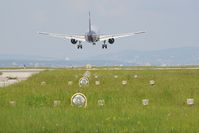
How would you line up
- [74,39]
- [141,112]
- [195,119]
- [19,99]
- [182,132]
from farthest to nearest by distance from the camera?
[74,39] → [19,99] → [141,112] → [195,119] → [182,132]

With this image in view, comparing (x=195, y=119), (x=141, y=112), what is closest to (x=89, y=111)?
(x=141, y=112)

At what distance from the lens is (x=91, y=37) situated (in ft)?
355

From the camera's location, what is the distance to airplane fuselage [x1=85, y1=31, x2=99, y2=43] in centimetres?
10800

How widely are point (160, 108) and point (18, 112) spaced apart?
5.86 metres

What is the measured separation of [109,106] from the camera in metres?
26.3

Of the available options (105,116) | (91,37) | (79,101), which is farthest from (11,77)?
(91,37)

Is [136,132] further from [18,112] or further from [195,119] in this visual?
[18,112]

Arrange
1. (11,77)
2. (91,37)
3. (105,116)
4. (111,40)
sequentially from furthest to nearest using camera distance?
(111,40)
(91,37)
(11,77)
(105,116)

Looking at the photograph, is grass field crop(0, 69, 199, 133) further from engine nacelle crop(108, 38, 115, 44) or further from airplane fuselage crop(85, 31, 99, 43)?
engine nacelle crop(108, 38, 115, 44)

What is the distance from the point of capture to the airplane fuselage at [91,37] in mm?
108000

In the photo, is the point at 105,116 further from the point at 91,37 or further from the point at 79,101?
the point at 91,37

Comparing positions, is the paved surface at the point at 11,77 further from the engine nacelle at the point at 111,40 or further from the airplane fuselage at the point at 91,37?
the engine nacelle at the point at 111,40

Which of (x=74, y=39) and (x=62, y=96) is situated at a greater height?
(x=74, y=39)

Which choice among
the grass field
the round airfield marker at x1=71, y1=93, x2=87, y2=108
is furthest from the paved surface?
the round airfield marker at x1=71, y1=93, x2=87, y2=108
